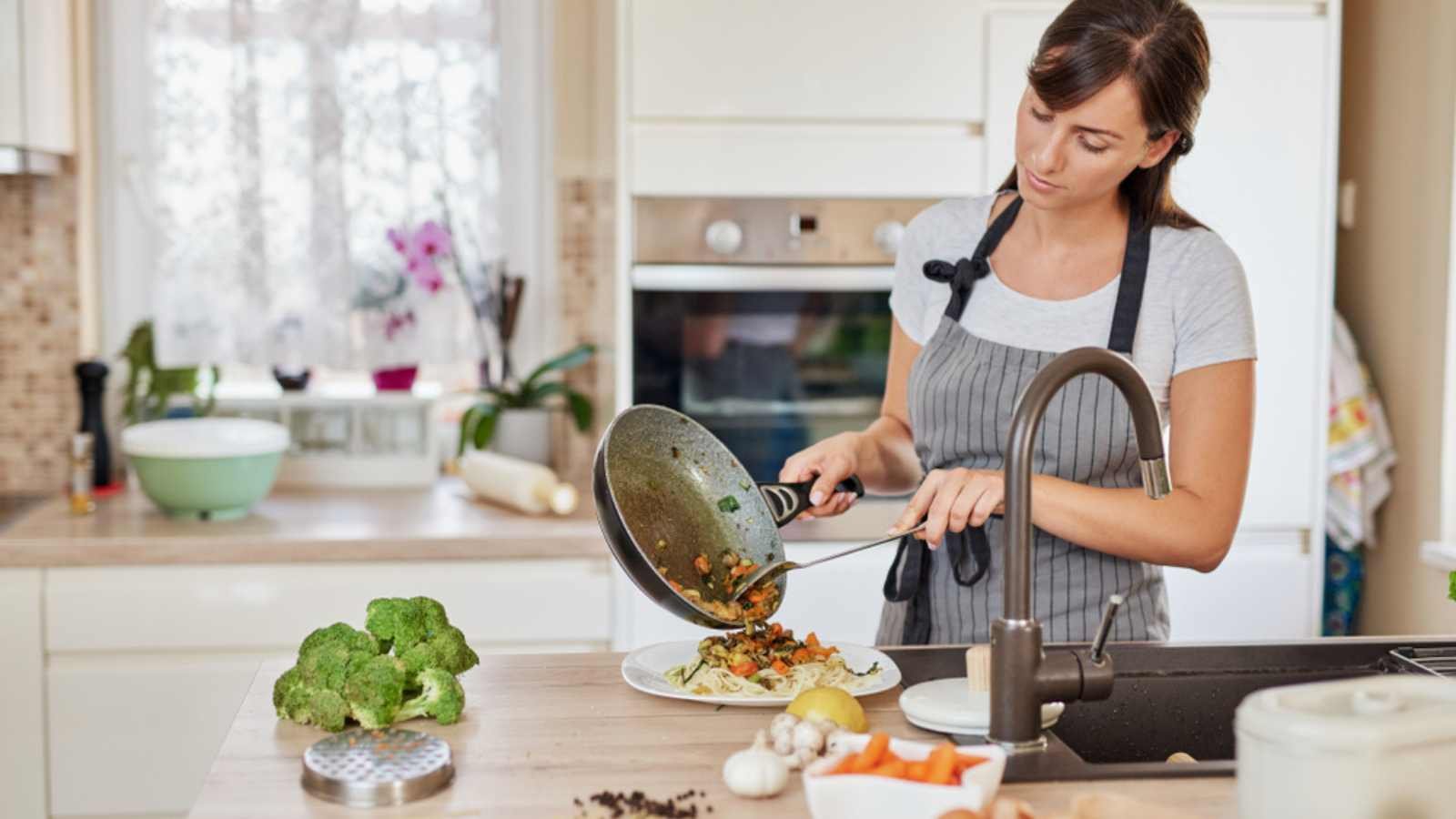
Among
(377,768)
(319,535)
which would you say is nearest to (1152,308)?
(377,768)

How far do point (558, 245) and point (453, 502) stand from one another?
2.21 ft

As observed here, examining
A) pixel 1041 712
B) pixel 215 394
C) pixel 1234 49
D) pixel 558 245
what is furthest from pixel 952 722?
pixel 215 394

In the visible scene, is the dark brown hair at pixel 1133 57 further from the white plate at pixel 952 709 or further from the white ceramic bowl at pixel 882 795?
the white ceramic bowl at pixel 882 795

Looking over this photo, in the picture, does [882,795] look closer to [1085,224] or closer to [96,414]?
[1085,224]

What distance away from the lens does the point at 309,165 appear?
331 cm

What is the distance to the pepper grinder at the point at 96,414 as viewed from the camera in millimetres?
3020

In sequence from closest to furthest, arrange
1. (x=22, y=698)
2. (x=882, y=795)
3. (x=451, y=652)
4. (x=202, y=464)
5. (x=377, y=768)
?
(x=882, y=795) → (x=377, y=768) → (x=451, y=652) → (x=22, y=698) → (x=202, y=464)

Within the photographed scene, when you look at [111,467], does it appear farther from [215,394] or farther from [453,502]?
[453,502]

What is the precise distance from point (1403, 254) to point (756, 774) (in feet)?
6.77

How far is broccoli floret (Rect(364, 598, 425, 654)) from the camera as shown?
4.78ft

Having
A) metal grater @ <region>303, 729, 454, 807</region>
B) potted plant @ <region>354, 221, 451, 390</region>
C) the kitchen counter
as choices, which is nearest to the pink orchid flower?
potted plant @ <region>354, 221, 451, 390</region>

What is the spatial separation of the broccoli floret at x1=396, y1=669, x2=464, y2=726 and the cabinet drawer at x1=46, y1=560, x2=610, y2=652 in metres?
1.27

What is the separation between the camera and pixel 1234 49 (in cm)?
274

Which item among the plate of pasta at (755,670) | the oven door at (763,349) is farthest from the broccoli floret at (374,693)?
the oven door at (763,349)
